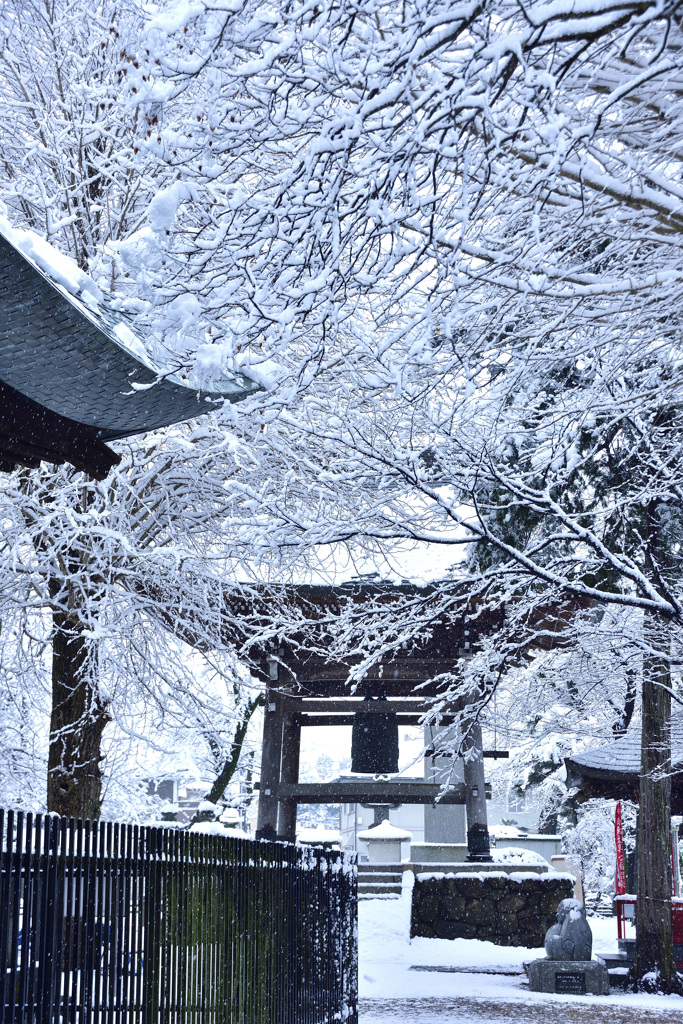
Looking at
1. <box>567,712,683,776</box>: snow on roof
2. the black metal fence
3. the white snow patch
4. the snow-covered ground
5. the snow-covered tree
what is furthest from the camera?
<box>567,712,683,776</box>: snow on roof

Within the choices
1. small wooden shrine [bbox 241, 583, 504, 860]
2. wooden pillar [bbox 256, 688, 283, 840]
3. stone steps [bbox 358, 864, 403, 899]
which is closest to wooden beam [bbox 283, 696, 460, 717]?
small wooden shrine [bbox 241, 583, 504, 860]

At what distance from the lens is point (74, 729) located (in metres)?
9.90

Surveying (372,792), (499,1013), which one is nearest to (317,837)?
(372,792)

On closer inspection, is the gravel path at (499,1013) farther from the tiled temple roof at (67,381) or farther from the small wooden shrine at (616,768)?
the tiled temple roof at (67,381)

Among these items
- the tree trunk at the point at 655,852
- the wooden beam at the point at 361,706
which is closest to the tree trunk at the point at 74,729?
the wooden beam at the point at 361,706

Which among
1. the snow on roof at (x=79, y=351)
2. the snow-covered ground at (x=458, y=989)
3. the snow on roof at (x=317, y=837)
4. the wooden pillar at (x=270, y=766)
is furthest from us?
the snow on roof at (x=317, y=837)

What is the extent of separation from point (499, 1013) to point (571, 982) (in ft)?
6.61

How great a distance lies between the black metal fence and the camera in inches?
142

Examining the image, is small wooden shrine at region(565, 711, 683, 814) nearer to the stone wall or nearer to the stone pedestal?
the stone wall

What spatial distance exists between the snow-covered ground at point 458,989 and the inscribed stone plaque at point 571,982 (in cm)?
34

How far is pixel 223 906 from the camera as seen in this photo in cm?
575

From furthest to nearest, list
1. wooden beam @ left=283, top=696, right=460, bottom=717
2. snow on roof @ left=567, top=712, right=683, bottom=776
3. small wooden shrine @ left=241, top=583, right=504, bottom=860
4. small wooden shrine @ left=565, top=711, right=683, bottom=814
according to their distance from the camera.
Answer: small wooden shrine @ left=565, top=711, right=683, bottom=814 → snow on roof @ left=567, top=712, right=683, bottom=776 → wooden beam @ left=283, top=696, right=460, bottom=717 → small wooden shrine @ left=241, top=583, right=504, bottom=860

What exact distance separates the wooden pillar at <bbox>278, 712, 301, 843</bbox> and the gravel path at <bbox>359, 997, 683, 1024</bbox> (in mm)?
4049

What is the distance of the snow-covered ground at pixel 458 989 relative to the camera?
9945 mm
